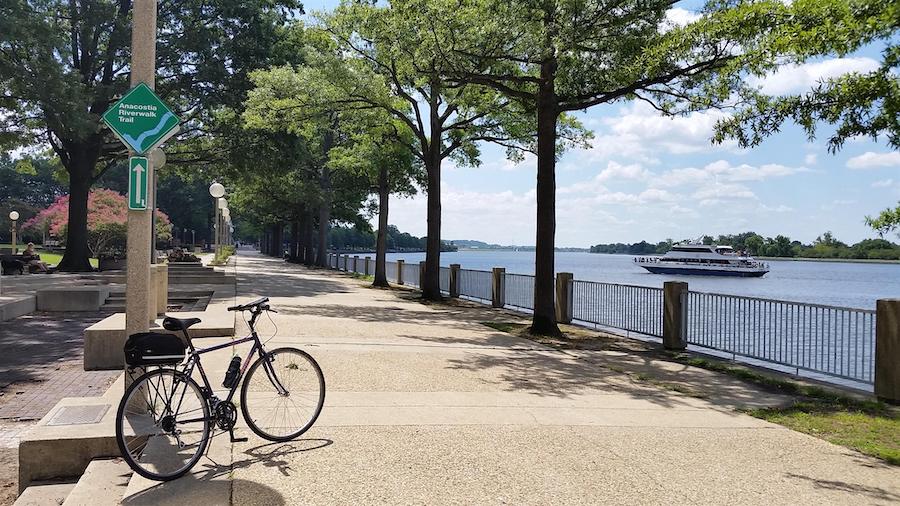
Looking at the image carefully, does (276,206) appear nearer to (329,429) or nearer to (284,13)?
(284,13)

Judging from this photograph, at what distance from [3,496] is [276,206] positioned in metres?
50.4

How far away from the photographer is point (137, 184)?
549 centimetres

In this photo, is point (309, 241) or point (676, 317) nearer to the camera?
point (676, 317)

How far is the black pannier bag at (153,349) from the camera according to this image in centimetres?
464

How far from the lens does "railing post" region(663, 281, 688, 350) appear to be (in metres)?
12.2

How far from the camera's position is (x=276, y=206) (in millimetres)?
53938

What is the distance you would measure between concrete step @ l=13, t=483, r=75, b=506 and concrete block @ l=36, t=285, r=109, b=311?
12.8 metres

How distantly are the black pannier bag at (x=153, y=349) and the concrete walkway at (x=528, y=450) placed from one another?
805 millimetres

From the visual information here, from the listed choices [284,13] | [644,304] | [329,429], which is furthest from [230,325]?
[284,13]

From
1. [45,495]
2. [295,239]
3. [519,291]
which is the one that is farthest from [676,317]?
[295,239]

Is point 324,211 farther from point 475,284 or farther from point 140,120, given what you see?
point 140,120

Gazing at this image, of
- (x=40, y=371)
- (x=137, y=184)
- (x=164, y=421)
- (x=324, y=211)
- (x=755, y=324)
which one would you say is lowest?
(x=40, y=371)

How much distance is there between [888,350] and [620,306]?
22.5 ft

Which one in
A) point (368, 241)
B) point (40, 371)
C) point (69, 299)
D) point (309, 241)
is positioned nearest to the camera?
point (40, 371)
